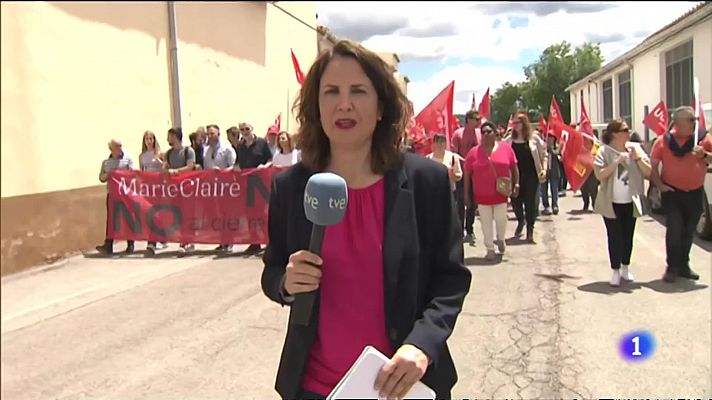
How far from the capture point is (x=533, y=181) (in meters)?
10.3

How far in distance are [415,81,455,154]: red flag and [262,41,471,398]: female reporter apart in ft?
27.8

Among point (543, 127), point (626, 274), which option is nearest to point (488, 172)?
point (626, 274)

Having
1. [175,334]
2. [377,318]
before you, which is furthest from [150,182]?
[377,318]

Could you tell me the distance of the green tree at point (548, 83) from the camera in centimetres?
1115

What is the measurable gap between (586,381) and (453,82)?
7.02 metres

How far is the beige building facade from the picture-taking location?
2291mm

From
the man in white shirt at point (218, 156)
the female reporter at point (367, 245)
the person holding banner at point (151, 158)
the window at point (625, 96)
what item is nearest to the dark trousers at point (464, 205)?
the man in white shirt at point (218, 156)

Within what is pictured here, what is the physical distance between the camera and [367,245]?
2020 millimetres

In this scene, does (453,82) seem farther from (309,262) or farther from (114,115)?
(309,262)

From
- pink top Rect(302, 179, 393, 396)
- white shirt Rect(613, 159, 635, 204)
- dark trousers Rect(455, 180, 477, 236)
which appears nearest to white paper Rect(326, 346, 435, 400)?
pink top Rect(302, 179, 393, 396)

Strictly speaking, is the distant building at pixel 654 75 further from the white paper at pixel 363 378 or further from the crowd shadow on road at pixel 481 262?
the white paper at pixel 363 378

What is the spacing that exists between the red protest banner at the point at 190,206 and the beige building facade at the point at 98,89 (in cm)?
42

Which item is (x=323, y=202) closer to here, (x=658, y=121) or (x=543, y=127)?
(x=658, y=121)

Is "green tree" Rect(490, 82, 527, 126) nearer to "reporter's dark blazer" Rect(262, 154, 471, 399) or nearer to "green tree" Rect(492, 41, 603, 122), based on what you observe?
"green tree" Rect(492, 41, 603, 122)
